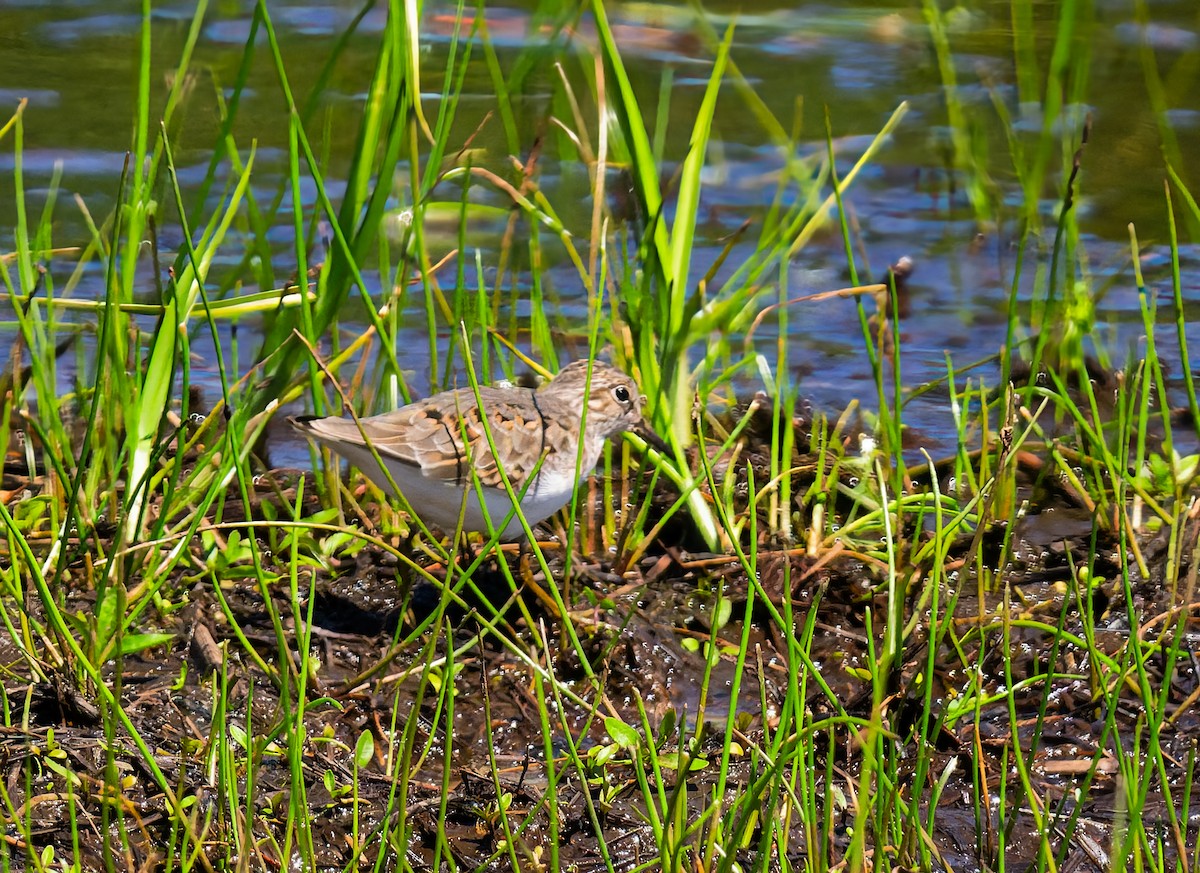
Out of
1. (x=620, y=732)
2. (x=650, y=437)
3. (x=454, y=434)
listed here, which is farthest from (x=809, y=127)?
(x=620, y=732)

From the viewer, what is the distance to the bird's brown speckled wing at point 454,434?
4.73 metres

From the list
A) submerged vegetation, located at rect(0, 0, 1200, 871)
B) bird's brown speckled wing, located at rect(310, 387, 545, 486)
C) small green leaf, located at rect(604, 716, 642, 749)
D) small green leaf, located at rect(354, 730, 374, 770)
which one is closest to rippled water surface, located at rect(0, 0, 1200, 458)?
submerged vegetation, located at rect(0, 0, 1200, 871)

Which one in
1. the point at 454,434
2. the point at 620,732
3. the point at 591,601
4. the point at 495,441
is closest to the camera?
the point at 620,732

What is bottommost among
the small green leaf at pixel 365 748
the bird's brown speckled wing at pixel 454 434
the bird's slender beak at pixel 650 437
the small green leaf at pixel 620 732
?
the small green leaf at pixel 365 748

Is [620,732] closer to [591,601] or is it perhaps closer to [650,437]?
[591,601]

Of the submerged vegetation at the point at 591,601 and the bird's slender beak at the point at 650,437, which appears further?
the bird's slender beak at the point at 650,437

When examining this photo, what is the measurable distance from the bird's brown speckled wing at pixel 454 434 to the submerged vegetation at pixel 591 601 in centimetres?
18

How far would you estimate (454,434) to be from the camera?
4.96 metres

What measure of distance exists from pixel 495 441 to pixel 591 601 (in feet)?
2.40

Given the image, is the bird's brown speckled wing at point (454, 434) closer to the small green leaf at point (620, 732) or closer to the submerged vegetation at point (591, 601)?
the submerged vegetation at point (591, 601)

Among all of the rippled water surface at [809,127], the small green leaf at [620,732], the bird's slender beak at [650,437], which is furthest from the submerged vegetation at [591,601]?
the rippled water surface at [809,127]

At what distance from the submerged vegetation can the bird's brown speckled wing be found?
18cm

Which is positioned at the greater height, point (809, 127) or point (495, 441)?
point (809, 127)

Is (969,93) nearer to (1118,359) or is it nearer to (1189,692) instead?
(1118,359)
